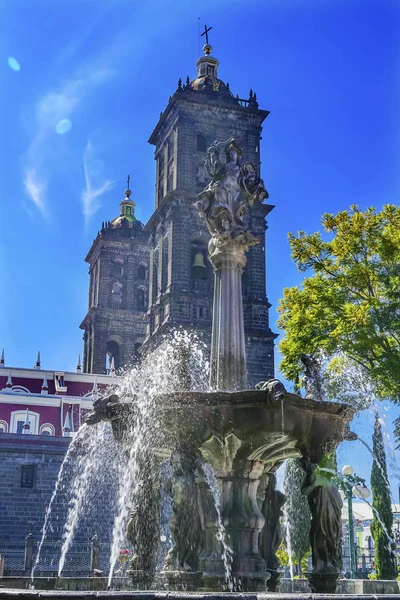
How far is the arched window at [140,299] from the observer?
49.1 metres

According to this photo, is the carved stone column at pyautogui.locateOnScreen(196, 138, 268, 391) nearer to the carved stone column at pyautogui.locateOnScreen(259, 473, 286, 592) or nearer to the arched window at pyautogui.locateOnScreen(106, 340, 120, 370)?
the carved stone column at pyautogui.locateOnScreen(259, 473, 286, 592)

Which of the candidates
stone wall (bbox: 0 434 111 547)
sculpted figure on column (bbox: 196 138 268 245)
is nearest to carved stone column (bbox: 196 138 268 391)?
sculpted figure on column (bbox: 196 138 268 245)

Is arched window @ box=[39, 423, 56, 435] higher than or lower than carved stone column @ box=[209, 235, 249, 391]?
higher

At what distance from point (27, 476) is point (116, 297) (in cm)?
2165

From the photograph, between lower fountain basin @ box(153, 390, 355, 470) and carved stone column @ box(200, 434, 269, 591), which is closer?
lower fountain basin @ box(153, 390, 355, 470)

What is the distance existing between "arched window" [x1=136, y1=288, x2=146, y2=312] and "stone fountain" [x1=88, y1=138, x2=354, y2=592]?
4034 centimetres

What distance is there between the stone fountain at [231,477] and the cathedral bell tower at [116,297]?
123 ft

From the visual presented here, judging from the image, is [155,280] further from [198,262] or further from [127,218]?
[127,218]

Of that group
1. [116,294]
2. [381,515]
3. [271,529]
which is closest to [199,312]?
[116,294]

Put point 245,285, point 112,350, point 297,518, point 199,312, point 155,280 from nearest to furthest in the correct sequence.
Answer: point 297,518
point 199,312
point 245,285
point 155,280
point 112,350

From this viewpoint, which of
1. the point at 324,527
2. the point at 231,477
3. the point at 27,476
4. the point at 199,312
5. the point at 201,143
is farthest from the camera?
the point at 201,143

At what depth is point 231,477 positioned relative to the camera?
8.23m

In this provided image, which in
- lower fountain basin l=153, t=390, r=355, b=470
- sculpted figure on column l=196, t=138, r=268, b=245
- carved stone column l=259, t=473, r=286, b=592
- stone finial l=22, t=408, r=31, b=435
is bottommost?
carved stone column l=259, t=473, r=286, b=592

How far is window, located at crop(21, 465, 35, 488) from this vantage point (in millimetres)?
28641
